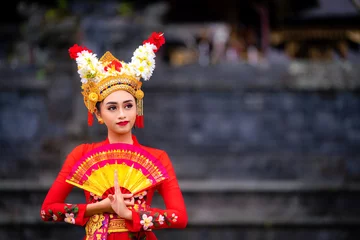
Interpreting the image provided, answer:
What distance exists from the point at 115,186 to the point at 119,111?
0.69 metres

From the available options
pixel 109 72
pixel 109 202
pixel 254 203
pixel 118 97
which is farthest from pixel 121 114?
pixel 254 203

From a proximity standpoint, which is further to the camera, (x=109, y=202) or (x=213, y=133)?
(x=213, y=133)

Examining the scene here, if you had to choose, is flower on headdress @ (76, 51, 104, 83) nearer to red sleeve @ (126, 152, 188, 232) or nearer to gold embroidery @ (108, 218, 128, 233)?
red sleeve @ (126, 152, 188, 232)

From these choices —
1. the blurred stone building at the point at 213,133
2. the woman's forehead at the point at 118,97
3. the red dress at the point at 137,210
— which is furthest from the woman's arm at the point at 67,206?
the blurred stone building at the point at 213,133

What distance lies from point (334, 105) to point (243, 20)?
9.54m

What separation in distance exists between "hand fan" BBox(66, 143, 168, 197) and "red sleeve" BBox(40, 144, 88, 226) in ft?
0.46

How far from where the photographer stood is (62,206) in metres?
5.16

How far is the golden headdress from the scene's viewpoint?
5.25m

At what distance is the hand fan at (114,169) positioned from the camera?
5113mm

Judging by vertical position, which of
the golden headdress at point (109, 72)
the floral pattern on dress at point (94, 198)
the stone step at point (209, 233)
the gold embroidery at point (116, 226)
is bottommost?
the stone step at point (209, 233)

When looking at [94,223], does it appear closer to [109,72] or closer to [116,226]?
[116,226]

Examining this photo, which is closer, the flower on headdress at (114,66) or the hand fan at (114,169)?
the hand fan at (114,169)

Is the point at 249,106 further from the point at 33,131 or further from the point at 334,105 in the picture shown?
the point at 33,131

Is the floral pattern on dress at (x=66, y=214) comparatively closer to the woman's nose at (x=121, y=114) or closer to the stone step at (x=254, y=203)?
the woman's nose at (x=121, y=114)
